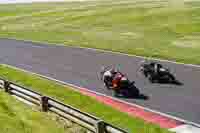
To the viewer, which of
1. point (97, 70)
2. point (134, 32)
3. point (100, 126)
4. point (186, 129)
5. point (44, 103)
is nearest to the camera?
point (100, 126)

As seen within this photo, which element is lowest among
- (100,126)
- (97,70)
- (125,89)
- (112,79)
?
(125,89)

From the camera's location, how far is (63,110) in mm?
14734

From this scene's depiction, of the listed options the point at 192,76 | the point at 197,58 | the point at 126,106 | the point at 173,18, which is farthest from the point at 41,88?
the point at 173,18

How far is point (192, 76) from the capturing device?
2461 centimetres

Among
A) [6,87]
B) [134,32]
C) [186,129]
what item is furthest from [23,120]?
[134,32]

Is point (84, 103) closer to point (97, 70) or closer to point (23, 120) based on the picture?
point (23, 120)

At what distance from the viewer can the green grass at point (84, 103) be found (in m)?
15.1

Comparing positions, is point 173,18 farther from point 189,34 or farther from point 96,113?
Result: point 96,113

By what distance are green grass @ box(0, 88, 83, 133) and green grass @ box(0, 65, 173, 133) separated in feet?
8.88

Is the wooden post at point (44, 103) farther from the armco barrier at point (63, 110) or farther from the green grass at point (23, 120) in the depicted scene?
the green grass at point (23, 120)

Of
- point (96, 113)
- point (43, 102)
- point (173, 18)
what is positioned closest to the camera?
point (43, 102)

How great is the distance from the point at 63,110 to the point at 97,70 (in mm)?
13207

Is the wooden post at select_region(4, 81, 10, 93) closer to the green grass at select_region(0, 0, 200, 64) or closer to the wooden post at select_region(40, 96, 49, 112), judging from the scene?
the wooden post at select_region(40, 96, 49, 112)

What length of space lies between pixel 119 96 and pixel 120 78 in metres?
1.05
